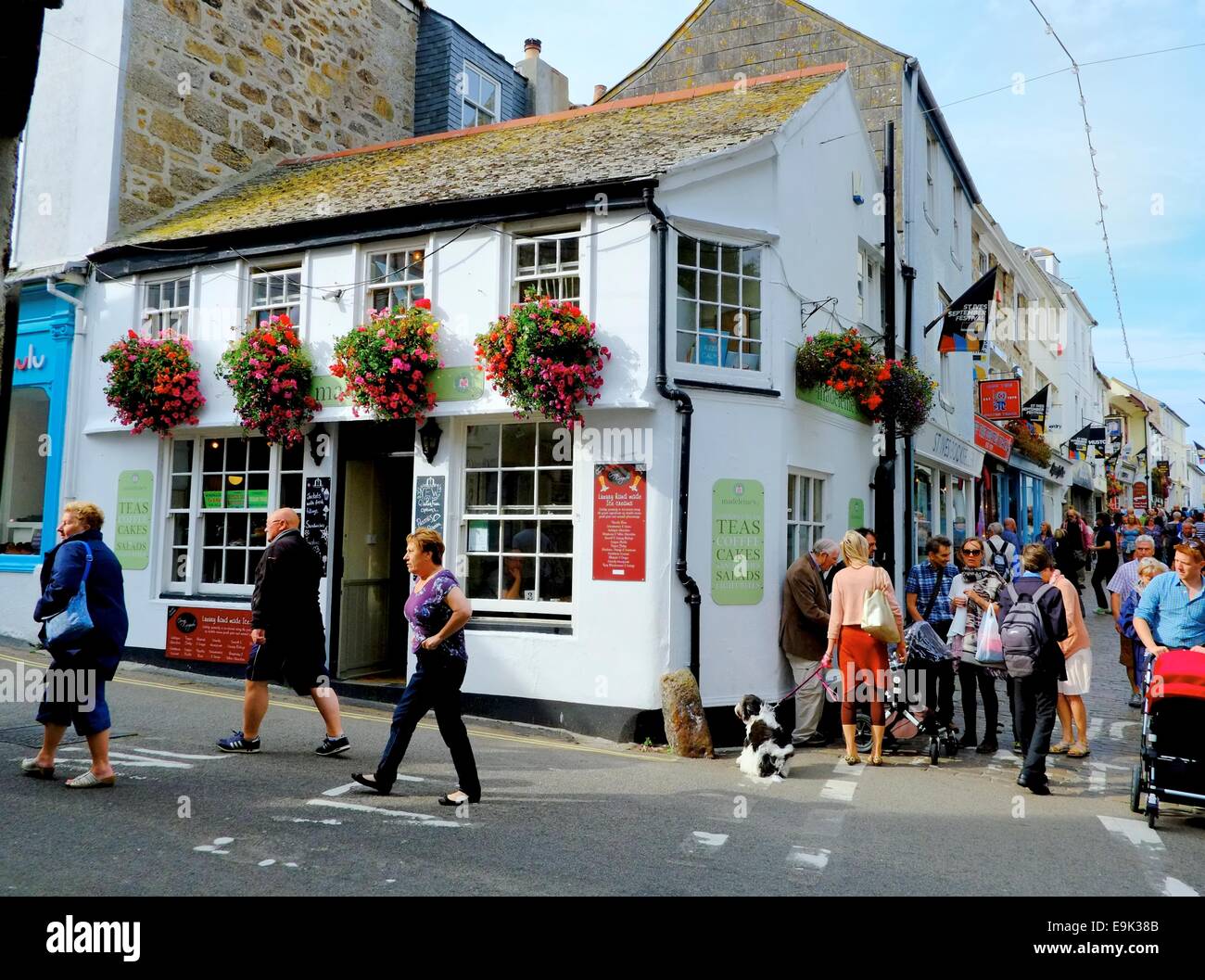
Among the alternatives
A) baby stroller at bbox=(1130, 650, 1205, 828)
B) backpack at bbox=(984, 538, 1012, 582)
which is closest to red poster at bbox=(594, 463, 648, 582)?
baby stroller at bbox=(1130, 650, 1205, 828)

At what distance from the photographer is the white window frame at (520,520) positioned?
9.35m

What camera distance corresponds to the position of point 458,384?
386 inches

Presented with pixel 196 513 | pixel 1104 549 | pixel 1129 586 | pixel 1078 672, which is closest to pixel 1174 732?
pixel 1078 672

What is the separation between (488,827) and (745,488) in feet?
15.6

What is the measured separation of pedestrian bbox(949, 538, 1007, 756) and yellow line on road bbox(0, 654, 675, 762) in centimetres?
293

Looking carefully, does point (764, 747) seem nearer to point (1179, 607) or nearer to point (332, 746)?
point (1179, 607)

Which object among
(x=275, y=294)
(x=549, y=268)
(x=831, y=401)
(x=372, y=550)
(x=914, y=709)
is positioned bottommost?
(x=914, y=709)

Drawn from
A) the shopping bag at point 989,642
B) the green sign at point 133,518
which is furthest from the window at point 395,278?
the shopping bag at point 989,642

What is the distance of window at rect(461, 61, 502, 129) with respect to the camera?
59.4 feet

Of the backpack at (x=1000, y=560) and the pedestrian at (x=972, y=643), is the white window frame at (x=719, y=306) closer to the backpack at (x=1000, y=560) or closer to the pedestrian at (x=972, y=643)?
the pedestrian at (x=972, y=643)

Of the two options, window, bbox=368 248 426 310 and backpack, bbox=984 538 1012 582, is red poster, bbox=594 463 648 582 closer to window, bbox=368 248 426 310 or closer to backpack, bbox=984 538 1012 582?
window, bbox=368 248 426 310

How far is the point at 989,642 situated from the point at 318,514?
716 centimetres

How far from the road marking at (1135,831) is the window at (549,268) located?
20.9ft
